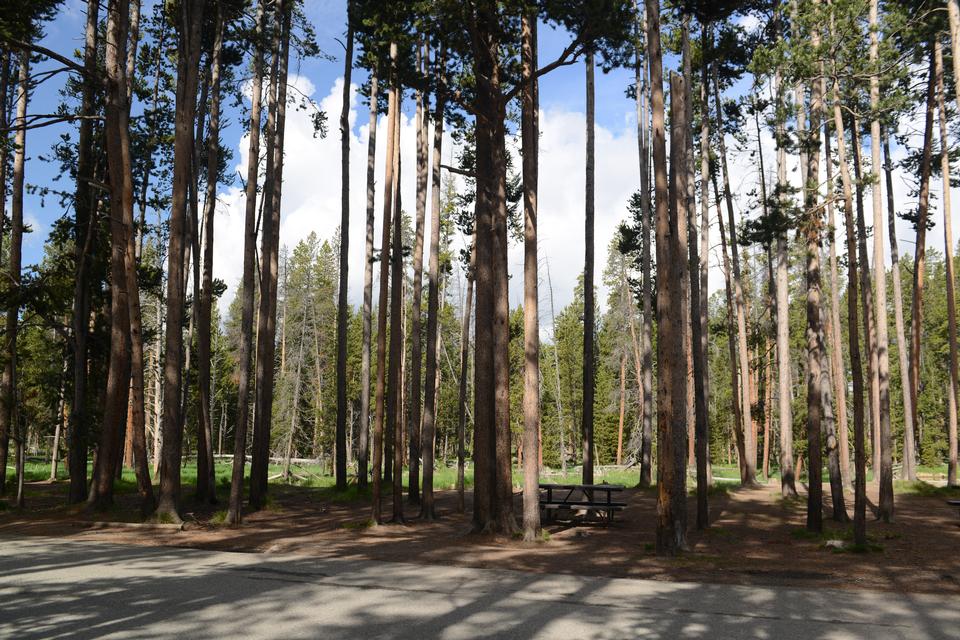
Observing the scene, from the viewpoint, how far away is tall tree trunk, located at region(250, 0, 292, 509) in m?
16.7

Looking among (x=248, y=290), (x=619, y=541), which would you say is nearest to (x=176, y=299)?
(x=248, y=290)

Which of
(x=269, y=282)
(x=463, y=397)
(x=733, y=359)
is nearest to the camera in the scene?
(x=269, y=282)

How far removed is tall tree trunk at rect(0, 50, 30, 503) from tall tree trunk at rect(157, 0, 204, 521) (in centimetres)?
429

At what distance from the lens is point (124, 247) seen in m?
15.2

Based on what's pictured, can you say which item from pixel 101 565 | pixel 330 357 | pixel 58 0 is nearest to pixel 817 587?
pixel 101 565

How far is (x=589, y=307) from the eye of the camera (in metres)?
18.8

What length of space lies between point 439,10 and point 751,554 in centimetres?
1068

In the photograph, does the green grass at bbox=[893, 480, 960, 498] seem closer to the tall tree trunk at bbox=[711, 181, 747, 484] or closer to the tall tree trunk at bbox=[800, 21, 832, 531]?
the tall tree trunk at bbox=[711, 181, 747, 484]

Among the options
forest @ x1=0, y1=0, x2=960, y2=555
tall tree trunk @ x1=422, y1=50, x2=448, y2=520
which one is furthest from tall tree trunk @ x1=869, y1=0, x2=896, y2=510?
tall tree trunk @ x1=422, y1=50, x2=448, y2=520

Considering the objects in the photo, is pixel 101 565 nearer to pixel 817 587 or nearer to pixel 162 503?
pixel 162 503

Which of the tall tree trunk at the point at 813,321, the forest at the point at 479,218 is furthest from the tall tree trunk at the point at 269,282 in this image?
the tall tree trunk at the point at 813,321

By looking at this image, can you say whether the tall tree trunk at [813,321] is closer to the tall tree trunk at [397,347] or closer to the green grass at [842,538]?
the green grass at [842,538]

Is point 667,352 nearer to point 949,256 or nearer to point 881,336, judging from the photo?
point 881,336

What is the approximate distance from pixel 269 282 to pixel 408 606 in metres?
11.4
